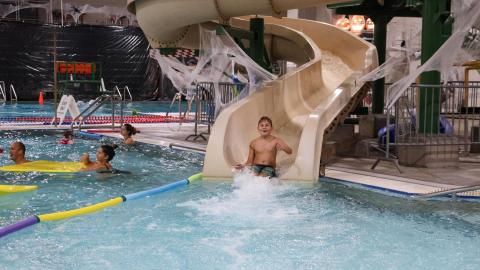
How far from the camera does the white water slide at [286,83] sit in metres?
7.35

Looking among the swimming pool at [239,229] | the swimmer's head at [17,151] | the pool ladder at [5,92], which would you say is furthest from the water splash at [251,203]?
the pool ladder at [5,92]

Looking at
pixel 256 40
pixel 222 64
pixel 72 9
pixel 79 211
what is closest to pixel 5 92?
pixel 72 9

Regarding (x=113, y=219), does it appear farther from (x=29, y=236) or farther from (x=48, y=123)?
(x=48, y=123)

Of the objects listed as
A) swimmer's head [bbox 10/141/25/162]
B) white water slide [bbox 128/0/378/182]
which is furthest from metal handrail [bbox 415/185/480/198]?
swimmer's head [bbox 10/141/25/162]

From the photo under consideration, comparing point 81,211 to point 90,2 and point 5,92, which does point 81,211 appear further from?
point 90,2

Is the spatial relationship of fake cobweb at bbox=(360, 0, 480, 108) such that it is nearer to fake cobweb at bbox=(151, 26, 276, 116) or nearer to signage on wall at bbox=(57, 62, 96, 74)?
fake cobweb at bbox=(151, 26, 276, 116)

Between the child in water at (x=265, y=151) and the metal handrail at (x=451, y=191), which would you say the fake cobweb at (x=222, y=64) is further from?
the metal handrail at (x=451, y=191)

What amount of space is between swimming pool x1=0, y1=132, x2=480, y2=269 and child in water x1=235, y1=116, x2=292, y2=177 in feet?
0.90

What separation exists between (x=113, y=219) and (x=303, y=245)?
5.83 feet

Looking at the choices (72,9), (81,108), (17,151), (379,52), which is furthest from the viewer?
(72,9)

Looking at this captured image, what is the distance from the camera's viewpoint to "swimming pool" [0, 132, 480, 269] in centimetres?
410

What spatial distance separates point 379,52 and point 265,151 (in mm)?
5899

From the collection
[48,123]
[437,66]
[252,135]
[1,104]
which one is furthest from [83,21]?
[437,66]

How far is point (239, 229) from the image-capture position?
4.89m
